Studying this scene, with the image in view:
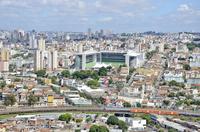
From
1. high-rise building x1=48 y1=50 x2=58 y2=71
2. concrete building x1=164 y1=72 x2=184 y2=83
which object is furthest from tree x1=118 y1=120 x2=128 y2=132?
high-rise building x1=48 y1=50 x2=58 y2=71

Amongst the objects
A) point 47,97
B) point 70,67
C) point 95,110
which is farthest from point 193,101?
point 70,67

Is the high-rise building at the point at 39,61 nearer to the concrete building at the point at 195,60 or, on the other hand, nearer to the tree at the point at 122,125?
the concrete building at the point at 195,60

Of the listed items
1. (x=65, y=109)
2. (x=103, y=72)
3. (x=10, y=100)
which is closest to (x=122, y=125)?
(x=65, y=109)

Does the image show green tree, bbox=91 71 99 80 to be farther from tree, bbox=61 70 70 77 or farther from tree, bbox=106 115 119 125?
tree, bbox=106 115 119 125

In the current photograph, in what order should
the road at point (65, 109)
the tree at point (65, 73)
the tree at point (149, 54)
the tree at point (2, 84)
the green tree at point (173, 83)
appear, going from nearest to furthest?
the road at point (65, 109)
the tree at point (2, 84)
the green tree at point (173, 83)
the tree at point (65, 73)
the tree at point (149, 54)

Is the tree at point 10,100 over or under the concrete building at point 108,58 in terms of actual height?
under

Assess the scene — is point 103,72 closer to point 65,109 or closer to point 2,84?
point 2,84

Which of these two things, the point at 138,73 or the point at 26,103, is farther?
the point at 138,73

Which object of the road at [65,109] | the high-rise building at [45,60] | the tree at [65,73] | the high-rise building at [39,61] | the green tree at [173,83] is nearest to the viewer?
the road at [65,109]

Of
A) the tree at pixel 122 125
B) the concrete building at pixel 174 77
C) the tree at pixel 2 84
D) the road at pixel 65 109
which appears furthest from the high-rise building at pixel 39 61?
the tree at pixel 122 125

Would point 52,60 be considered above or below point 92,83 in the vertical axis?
above

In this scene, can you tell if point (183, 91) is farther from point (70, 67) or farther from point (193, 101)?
point (70, 67)
